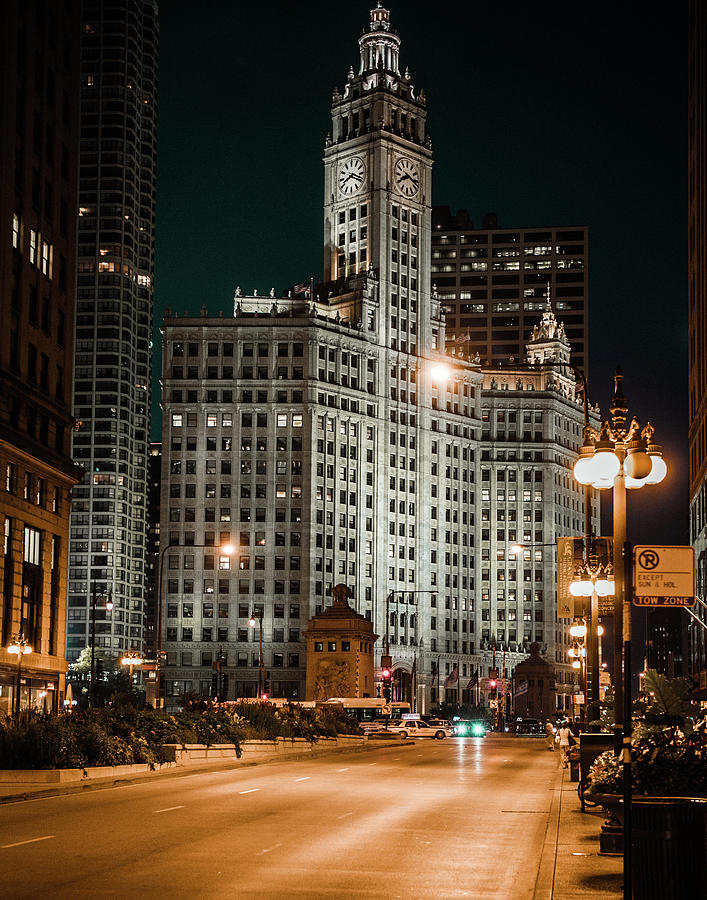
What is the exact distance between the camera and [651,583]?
15883 mm

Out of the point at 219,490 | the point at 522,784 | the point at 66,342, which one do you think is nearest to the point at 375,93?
the point at 219,490

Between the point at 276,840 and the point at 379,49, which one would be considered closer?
the point at 276,840

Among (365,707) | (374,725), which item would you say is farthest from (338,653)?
(374,725)

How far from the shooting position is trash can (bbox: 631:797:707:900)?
12656 mm

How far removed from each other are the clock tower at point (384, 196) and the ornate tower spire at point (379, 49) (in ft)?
0.43

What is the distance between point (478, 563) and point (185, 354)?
50.5m

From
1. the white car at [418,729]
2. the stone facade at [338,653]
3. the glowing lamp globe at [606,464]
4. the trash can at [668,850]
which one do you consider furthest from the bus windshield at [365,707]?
the trash can at [668,850]

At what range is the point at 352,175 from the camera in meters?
168

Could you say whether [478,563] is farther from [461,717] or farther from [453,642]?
[461,717]

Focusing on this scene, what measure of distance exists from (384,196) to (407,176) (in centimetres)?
592

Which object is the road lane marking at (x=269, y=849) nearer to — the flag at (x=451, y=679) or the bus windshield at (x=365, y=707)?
the bus windshield at (x=365, y=707)

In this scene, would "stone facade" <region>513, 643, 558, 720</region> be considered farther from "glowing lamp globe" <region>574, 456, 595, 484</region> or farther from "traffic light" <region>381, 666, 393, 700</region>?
"glowing lamp globe" <region>574, 456, 595, 484</region>

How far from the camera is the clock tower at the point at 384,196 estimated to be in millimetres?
165750

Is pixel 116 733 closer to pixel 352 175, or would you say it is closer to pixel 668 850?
pixel 668 850
